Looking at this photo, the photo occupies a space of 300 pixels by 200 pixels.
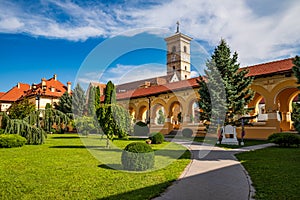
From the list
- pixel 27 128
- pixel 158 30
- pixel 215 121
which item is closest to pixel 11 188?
pixel 158 30

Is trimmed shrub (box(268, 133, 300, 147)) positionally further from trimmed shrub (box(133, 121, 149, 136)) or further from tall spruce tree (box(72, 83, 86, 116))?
tall spruce tree (box(72, 83, 86, 116))

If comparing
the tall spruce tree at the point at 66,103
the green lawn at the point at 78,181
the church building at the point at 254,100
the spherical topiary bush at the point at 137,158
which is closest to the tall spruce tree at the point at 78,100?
the tall spruce tree at the point at 66,103

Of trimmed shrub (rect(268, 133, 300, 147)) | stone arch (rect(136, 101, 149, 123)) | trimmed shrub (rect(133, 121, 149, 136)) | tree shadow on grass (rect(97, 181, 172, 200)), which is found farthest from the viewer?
stone arch (rect(136, 101, 149, 123))

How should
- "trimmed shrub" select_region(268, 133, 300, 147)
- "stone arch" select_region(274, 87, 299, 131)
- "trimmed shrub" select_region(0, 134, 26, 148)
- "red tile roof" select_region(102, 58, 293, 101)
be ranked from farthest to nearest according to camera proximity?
1. "stone arch" select_region(274, 87, 299, 131)
2. "red tile roof" select_region(102, 58, 293, 101)
3. "trimmed shrub" select_region(0, 134, 26, 148)
4. "trimmed shrub" select_region(268, 133, 300, 147)

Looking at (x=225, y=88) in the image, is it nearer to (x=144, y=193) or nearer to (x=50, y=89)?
(x=144, y=193)

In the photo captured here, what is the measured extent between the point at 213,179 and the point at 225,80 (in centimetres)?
1533

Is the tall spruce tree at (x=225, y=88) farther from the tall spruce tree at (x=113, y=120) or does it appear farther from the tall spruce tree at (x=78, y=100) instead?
the tall spruce tree at (x=78, y=100)

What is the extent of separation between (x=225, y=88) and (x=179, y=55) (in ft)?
142

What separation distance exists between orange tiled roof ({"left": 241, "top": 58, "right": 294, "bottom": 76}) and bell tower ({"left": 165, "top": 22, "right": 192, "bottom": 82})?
36.2m

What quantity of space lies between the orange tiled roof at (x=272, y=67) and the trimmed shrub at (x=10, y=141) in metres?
21.4

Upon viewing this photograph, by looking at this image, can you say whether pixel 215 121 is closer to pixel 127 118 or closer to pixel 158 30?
pixel 127 118

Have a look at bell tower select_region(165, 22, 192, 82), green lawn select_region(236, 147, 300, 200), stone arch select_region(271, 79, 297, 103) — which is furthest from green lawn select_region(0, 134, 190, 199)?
bell tower select_region(165, 22, 192, 82)

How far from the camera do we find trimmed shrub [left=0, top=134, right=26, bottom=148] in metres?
15.5

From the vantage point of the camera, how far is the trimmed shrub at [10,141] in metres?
15.5
